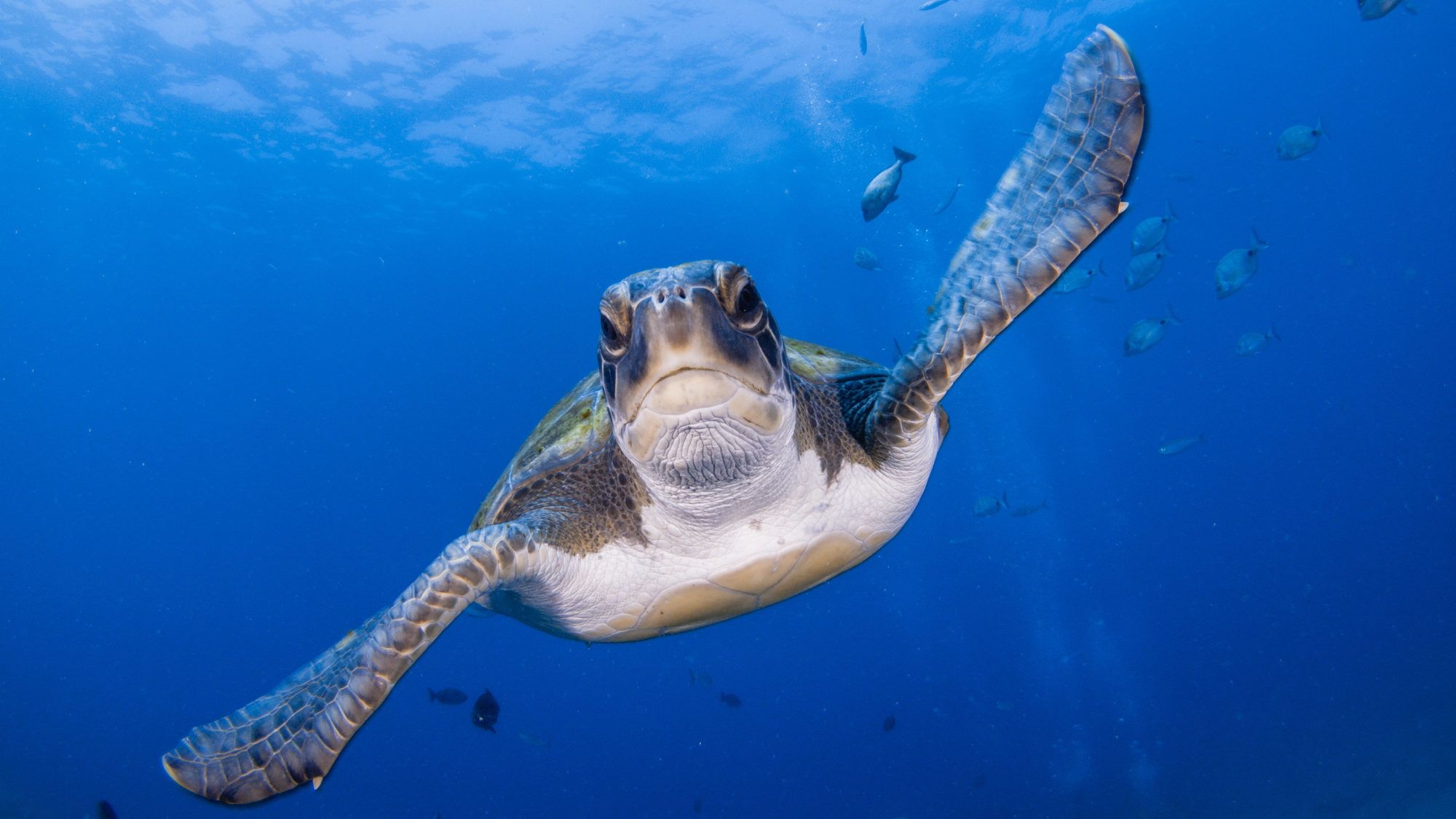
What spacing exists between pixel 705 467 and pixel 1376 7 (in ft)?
27.5

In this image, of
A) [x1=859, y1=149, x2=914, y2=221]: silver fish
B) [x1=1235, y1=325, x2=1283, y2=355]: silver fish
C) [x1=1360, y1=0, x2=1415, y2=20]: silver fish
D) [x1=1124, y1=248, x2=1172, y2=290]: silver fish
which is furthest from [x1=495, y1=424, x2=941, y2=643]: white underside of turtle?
[x1=1235, y1=325, x2=1283, y2=355]: silver fish

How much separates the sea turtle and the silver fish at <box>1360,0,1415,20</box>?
6.33 metres

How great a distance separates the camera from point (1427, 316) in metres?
61.2

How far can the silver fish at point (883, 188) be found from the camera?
6.14 m

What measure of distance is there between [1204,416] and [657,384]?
83.6 m

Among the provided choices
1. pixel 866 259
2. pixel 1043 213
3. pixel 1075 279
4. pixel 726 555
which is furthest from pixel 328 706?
pixel 866 259

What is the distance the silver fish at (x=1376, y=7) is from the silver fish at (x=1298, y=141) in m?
1.31

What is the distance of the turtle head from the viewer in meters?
1.74

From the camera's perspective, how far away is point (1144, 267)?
7.93 metres

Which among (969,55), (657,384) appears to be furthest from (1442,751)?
(969,55)

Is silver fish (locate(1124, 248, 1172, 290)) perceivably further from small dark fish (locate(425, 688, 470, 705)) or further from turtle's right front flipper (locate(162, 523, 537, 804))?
small dark fish (locate(425, 688, 470, 705))

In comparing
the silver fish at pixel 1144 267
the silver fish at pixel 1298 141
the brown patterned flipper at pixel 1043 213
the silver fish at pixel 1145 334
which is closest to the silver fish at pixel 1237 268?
the silver fish at pixel 1144 267

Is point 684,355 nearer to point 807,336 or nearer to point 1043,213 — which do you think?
point 1043,213

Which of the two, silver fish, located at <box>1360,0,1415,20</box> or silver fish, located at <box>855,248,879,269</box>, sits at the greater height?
silver fish, located at <box>855,248,879,269</box>
